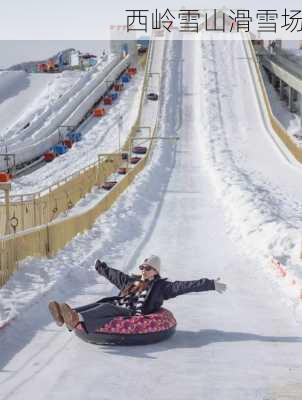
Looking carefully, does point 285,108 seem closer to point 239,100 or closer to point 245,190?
point 239,100

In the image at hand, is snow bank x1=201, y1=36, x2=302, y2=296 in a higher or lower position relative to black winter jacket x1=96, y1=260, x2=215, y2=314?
lower

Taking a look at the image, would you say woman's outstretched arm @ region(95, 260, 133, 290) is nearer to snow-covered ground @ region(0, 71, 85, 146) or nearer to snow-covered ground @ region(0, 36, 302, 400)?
snow-covered ground @ region(0, 36, 302, 400)

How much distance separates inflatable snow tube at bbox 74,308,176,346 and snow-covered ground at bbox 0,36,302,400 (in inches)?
3.7

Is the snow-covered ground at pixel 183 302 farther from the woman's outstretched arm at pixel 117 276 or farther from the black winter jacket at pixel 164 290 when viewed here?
the woman's outstretched arm at pixel 117 276

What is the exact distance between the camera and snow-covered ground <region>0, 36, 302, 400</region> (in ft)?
27.4

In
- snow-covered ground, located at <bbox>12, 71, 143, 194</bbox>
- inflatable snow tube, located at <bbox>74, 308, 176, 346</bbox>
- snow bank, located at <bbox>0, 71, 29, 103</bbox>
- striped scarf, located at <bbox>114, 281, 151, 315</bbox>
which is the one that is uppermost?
snow bank, located at <bbox>0, 71, 29, 103</bbox>

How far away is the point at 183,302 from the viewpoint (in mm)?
12406

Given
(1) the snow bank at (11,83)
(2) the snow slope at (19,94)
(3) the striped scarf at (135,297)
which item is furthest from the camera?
(1) the snow bank at (11,83)

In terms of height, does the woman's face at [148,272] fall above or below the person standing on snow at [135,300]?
above

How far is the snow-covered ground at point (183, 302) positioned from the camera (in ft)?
27.4

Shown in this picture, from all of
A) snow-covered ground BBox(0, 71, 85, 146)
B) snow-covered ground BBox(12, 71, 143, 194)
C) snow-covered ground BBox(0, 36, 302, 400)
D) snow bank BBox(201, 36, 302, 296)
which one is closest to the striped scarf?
snow-covered ground BBox(0, 36, 302, 400)

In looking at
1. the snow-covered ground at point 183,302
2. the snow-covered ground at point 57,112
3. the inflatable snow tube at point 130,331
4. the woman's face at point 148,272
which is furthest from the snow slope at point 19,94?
the inflatable snow tube at point 130,331

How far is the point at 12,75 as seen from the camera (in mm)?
81312

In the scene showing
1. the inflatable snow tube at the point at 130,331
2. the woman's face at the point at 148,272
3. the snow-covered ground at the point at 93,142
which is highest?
the woman's face at the point at 148,272
